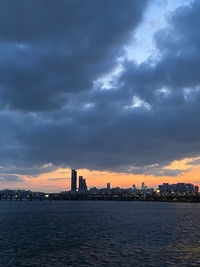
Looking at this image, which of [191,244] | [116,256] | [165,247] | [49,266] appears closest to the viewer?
[49,266]

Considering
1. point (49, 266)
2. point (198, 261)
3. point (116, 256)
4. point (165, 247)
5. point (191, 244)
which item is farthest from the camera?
point (191, 244)

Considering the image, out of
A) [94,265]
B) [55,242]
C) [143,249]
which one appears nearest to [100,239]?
[55,242]

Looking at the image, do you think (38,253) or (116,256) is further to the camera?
(38,253)

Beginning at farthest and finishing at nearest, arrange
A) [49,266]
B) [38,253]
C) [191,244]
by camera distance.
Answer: [191,244], [38,253], [49,266]

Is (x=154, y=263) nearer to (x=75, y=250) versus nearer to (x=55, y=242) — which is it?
(x=75, y=250)

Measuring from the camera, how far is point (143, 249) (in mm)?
53438

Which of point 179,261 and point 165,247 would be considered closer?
point 179,261

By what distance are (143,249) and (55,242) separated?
20282 mm

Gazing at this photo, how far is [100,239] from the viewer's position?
66.3 m

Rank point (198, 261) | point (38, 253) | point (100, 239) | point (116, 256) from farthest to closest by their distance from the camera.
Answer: point (100, 239) < point (38, 253) < point (116, 256) < point (198, 261)

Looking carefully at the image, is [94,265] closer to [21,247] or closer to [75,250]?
[75,250]

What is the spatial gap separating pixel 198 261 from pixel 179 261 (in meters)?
2.83

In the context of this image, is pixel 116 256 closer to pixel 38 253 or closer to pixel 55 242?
pixel 38 253

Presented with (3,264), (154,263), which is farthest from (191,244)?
(3,264)
